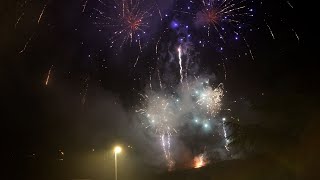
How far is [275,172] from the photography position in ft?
94.9

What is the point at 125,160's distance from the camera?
3351 inches

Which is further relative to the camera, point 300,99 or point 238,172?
point 238,172

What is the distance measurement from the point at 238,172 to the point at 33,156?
52.2 m

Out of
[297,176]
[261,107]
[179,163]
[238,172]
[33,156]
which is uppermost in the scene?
[33,156]

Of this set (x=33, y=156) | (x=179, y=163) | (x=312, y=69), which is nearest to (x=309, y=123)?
(x=312, y=69)

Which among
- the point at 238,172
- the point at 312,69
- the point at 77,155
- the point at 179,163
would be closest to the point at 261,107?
the point at 312,69

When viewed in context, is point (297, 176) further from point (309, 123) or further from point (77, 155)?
point (77, 155)

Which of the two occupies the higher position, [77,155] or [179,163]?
[77,155]

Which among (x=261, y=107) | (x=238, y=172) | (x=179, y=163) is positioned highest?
(x=179, y=163)

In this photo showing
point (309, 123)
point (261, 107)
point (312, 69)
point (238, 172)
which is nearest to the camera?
point (312, 69)

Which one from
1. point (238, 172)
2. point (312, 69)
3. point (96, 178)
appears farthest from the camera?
point (96, 178)

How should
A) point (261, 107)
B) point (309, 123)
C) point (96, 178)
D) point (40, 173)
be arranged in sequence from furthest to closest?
point (96, 178)
point (40, 173)
point (261, 107)
point (309, 123)

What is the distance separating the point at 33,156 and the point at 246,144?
186 ft

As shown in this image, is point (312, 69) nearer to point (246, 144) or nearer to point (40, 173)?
point (246, 144)
